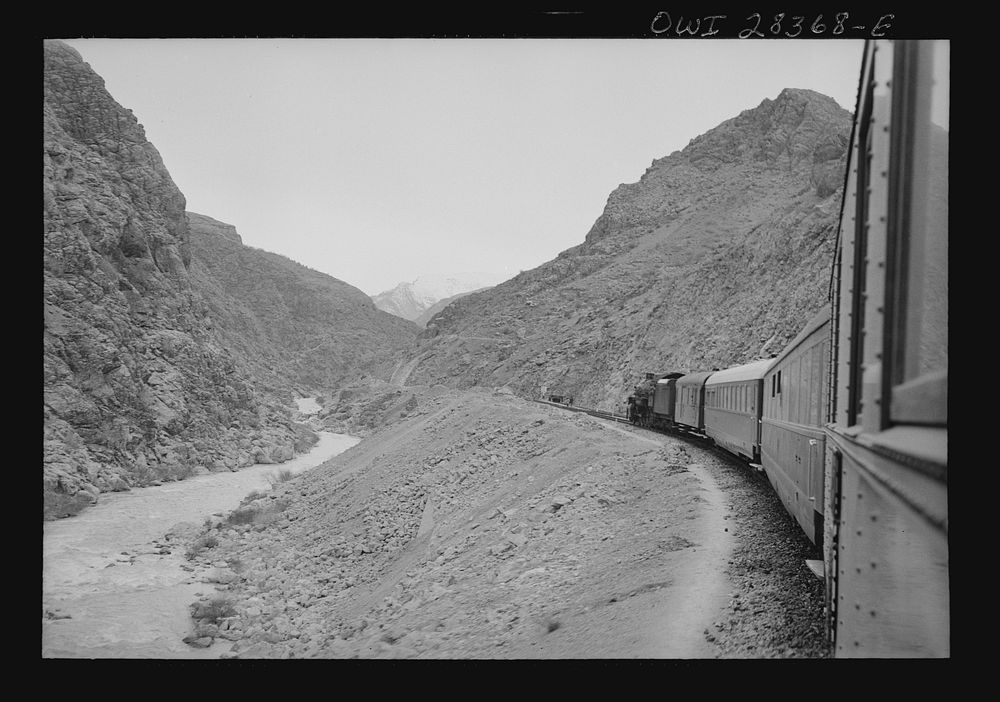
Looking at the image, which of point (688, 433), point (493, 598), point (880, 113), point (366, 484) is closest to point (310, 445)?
point (366, 484)

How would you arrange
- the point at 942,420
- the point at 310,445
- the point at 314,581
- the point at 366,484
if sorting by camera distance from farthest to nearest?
the point at 310,445, the point at 366,484, the point at 314,581, the point at 942,420

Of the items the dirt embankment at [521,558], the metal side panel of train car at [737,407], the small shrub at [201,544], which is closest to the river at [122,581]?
the small shrub at [201,544]

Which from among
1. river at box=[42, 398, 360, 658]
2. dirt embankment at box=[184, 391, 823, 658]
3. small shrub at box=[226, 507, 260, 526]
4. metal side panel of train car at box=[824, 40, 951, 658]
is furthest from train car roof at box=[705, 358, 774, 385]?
small shrub at box=[226, 507, 260, 526]

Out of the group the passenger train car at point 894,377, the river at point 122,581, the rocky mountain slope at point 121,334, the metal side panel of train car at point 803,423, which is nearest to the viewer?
the passenger train car at point 894,377

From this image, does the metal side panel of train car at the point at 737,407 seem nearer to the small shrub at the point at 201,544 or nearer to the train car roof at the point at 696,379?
the train car roof at the point at 696,379

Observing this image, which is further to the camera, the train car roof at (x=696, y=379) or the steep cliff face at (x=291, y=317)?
the steep cliff face at (x=291, y=317)

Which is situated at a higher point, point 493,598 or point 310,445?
point 493,598
